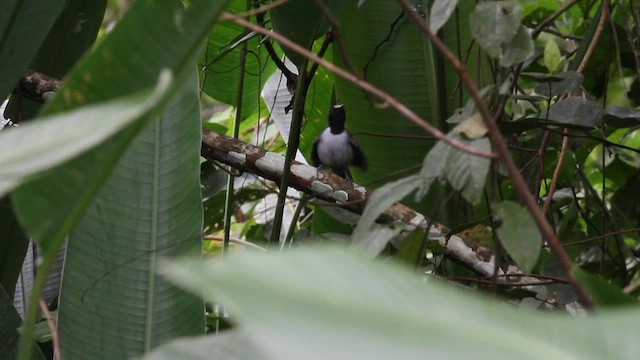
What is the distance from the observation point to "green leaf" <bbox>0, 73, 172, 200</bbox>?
47cm

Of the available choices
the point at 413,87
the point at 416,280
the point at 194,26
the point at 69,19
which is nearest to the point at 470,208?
the point at 413,87

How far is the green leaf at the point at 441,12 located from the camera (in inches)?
36.9

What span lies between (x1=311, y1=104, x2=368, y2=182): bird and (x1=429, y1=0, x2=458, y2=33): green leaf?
677 mm

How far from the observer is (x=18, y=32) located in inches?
46.9

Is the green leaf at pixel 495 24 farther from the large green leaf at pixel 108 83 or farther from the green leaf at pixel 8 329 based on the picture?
the green leaf at pixel 8 329

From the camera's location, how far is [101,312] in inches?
40.9

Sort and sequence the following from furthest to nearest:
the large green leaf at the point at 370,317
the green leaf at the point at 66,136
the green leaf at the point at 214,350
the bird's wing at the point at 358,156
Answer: the bird's wing at the point at 358,156 → the green leaf at the point at 214,350 → the green leaf at the point at 66,136 → the large green leaf at the point at 370,317

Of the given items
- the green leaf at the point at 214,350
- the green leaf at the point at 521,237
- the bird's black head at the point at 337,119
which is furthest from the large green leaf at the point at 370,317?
the bird's black head at the point at 337,119

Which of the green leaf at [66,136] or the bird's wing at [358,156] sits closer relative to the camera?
the green leaf at [66,136]

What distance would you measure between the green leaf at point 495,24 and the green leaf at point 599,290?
381mm

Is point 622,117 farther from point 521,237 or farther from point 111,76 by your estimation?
point 111,76

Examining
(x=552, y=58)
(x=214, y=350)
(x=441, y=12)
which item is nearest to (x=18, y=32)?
(x=441, y=12)

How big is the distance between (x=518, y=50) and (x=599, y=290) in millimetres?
417

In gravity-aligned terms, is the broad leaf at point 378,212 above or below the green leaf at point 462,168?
below
